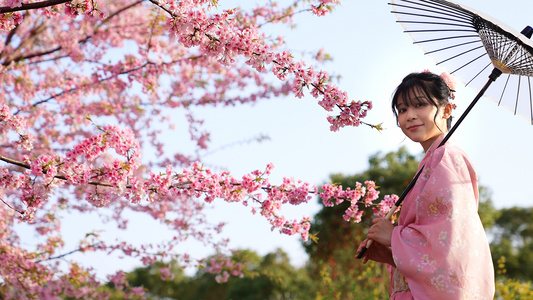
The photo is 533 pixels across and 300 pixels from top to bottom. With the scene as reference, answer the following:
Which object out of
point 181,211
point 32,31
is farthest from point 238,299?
point 32,31

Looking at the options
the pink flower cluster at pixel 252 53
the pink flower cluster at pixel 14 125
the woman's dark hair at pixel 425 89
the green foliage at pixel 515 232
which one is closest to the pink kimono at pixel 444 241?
the woman's dark hair at pixel 425 89

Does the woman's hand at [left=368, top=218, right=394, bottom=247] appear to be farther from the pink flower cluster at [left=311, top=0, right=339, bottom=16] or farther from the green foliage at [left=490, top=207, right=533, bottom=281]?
the green foliage at [left=490, top=207, right=533, bottom=281]

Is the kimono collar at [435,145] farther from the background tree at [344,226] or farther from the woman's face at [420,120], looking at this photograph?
the background tree at [344,226]

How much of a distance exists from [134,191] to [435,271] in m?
2.02

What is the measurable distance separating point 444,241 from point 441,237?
21mm

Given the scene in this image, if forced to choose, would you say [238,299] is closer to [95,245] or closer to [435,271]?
[95,245]

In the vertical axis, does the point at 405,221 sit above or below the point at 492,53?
below

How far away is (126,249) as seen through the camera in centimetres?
609

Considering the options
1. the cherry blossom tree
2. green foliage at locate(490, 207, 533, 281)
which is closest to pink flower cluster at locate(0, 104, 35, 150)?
the cherry blossom tree

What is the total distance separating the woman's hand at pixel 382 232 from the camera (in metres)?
2.42

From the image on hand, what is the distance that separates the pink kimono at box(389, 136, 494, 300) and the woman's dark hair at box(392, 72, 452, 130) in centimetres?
38

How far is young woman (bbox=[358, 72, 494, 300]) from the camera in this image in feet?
7.19

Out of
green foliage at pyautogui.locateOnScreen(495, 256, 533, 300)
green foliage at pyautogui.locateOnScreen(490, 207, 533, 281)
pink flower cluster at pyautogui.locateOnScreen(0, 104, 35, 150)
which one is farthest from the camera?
green foliage at pyautogui.locateOnScreen(490, 207, 533, 281)

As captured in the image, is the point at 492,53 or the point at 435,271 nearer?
the point at 435,271
